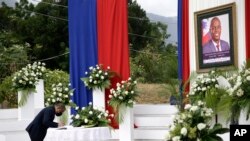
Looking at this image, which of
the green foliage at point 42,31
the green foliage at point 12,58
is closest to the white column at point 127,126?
the green foliage at point 12,58

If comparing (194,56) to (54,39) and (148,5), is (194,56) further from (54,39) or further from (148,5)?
(148,5)

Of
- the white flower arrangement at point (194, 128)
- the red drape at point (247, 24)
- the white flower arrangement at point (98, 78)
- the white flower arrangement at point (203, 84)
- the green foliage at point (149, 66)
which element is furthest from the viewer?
the green foliage at point (149, 66)

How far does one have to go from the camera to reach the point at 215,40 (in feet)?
32.3

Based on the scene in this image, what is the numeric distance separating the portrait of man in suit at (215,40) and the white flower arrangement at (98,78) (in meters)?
2.01

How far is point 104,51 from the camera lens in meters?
10.8

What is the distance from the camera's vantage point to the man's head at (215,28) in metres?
9.77

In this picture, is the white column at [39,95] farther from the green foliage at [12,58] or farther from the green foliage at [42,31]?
the green foliage at [42,31]

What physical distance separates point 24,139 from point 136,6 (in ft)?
37.1

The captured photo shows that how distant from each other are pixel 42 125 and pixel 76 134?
0.71 metres

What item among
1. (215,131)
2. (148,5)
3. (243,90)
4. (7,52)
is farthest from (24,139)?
(148,5)

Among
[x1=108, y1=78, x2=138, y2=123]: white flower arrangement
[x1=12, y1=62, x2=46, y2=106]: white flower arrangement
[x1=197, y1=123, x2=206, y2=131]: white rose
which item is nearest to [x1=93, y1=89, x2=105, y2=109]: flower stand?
[x1=108, y1=78, x2=138, y2=123]: white flower arrangement

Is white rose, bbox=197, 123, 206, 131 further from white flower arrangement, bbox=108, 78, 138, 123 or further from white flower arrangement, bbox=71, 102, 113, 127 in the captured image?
white flower arrangement, bbox=108, 78, 138, 123

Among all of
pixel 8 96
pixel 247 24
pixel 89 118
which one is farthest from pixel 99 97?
pixel 8 96

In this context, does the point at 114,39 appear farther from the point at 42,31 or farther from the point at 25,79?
the point at 42,31
